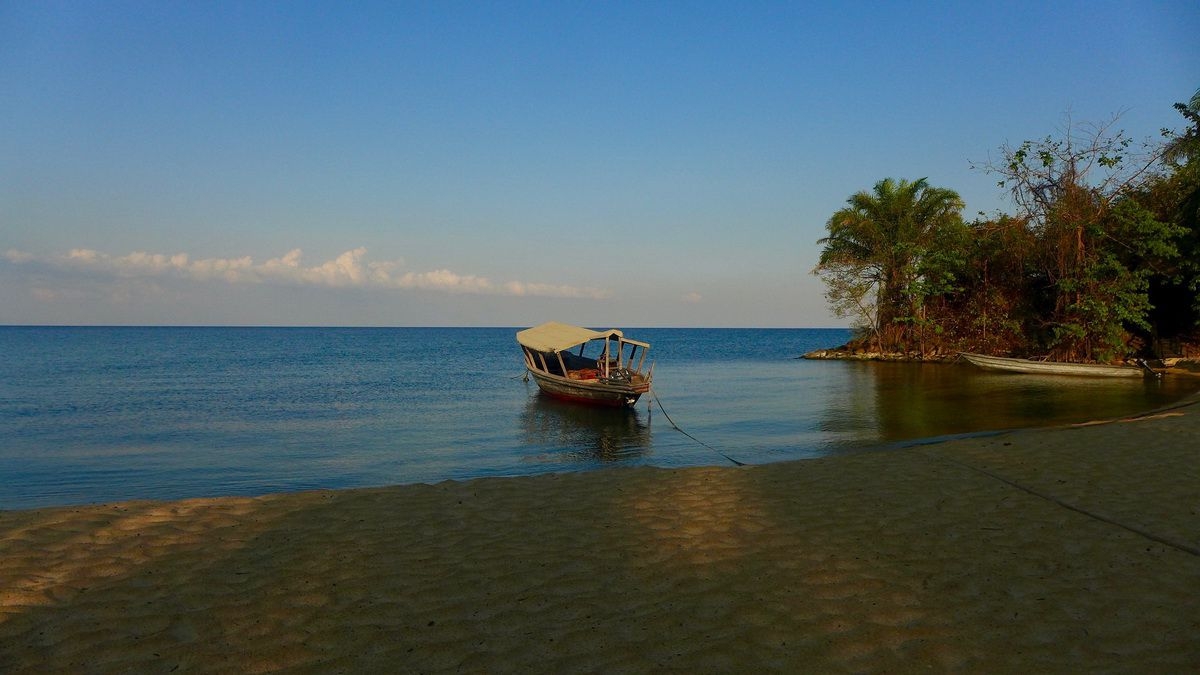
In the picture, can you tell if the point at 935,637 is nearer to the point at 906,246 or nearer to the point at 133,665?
the point at 133,665

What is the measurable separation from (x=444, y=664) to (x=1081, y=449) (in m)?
11.2

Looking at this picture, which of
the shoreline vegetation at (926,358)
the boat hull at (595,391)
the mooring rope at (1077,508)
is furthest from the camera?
the shoreline vegetation at (926,358)

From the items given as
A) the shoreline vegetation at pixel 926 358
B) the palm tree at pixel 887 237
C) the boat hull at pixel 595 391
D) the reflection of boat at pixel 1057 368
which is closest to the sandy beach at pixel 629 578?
the boat hull at pixel 595 391

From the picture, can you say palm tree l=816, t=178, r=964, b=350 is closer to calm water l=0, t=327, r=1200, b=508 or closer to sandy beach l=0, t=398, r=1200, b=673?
calm water l=0, t=327, r=1200, b=508

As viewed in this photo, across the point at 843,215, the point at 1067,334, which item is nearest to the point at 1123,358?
the point at 1067,334

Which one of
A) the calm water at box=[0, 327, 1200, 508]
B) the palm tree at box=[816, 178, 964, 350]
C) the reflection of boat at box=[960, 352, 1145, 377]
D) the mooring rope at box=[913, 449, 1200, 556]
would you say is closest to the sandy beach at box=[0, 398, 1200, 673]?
the mooring rope at box=[913, 449, 1200, 556]

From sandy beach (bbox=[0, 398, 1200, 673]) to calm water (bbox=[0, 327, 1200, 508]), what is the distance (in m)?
5.19

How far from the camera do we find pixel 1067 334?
1347 inches

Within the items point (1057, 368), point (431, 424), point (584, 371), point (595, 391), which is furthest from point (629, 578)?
point (1057, 368)

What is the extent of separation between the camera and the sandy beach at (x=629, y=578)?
467cm

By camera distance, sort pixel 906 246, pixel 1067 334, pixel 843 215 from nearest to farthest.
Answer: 1. pixel 1067 334
2. pixel 906 246
3. pixel 843 215

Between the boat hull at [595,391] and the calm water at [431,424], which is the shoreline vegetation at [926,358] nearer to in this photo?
the calm water at [431,424]

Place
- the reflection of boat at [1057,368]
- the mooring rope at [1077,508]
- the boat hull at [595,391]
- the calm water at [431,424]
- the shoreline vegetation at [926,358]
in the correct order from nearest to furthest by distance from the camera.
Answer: the mooring rope at [1077,508] < the calm water at [431,424] < the boat hull at [595,391] < the reflection of boat at [1057,368] < the shoreline vegetation at [926,358]

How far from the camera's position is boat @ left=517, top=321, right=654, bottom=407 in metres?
23.7
